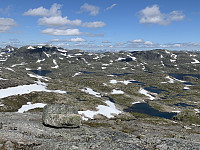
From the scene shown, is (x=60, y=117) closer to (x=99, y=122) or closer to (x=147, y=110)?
(x=99, y=122)

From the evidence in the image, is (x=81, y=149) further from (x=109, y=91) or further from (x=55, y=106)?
(x=109, y=91)

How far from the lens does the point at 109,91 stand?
6097 inches

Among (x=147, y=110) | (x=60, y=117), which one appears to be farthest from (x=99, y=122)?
(x=147, y=110)

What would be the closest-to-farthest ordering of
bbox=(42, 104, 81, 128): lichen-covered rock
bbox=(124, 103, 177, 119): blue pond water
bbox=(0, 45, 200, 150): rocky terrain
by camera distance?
bbox=(0, 45, 200, 150): rocky terrain < bbox=(42, 104, 81, 128): lichen-covered rock < bbox=(124, 103, 177, 119): blue pond water

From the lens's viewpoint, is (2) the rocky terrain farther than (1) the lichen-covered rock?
No

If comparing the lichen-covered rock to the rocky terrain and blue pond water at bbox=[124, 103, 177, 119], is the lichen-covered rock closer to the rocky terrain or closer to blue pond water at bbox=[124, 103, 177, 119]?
the rocky terrain

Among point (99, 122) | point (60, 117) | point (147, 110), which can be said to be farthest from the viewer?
point (147, 110)

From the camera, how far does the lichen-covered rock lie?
34.2 meters

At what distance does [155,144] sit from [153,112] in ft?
263

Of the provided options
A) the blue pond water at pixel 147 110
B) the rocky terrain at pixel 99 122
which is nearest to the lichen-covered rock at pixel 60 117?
the rocky terrain at pixel 99 122

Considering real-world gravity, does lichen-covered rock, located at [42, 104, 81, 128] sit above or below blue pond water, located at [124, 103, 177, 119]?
above

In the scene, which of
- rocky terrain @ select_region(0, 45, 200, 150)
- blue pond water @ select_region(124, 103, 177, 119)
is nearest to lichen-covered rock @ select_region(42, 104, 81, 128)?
rocky terrain @ select_region(0, 45, 200, 150)

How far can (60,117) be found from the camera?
3422 centimetres

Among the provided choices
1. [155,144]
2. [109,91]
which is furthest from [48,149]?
[109,91]
